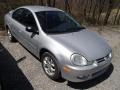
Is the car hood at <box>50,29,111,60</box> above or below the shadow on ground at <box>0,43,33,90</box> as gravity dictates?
above

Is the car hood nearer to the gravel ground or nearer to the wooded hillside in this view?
the gravel ground

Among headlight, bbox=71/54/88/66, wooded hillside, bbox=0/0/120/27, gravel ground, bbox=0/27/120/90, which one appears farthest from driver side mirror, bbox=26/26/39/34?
wooded hillside, bbox=0/0/120/27

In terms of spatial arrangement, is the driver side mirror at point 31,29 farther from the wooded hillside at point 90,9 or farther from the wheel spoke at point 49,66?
the wooded hillside at point 90,9

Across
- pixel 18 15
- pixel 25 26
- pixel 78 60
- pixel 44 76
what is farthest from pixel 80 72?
pixel 18 15

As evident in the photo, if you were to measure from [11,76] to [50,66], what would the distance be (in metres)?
1.07

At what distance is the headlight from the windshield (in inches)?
44.3

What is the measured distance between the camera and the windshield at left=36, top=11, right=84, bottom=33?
504 cm

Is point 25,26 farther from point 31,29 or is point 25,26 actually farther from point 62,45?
point 62,45

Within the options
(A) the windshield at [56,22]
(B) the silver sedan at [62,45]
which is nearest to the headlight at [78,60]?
(B) the silver sedan at [62,45]

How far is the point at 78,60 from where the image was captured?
4121mm

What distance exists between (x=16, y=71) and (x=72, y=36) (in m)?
1.80

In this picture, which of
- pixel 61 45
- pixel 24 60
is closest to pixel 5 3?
pixel 24 60

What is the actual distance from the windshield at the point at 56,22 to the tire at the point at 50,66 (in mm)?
707

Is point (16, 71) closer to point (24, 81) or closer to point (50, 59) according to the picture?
point (24, 81)
